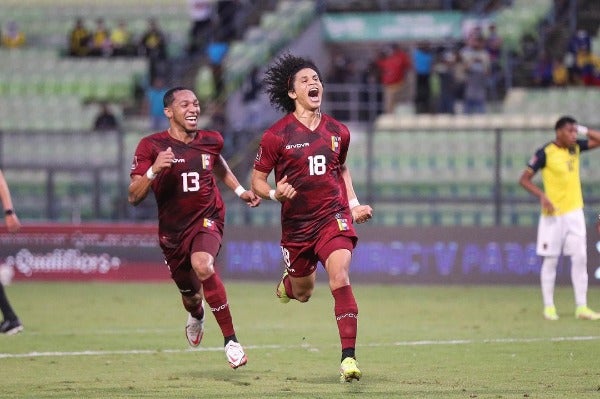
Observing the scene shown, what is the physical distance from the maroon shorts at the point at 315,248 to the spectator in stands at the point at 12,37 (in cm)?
2382

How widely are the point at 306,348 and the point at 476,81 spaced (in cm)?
1418

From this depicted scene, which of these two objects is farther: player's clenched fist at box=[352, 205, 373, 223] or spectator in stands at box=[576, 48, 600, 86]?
spectator in stands at box=[576, 48, 600, 86]

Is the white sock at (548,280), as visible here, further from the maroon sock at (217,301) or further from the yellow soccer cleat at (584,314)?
the maroon sock at (217,301)

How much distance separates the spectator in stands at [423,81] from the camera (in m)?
28.4

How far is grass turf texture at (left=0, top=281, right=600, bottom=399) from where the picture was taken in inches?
425

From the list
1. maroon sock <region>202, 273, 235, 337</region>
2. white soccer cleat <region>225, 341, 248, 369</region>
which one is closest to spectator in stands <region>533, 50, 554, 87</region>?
maroon sock <region>202, 273, 235, 337</region>

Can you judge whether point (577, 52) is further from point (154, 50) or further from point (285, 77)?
point (285, 77)

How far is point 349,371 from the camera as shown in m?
10.6

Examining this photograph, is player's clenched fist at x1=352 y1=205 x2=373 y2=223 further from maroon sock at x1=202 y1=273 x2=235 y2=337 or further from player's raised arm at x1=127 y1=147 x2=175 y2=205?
player's raised arm at x1=127 y1=147 x2=175 y2=205

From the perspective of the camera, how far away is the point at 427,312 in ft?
60.6

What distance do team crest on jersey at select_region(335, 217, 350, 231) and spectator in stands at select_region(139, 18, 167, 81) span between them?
2118 cm

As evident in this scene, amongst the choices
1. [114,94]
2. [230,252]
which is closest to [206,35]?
[114,94]

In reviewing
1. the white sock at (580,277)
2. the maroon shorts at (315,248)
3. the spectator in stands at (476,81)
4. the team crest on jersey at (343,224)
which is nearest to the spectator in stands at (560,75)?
the spectator in stands at (476,81)

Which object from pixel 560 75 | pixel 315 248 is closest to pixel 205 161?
pixel 315 248
